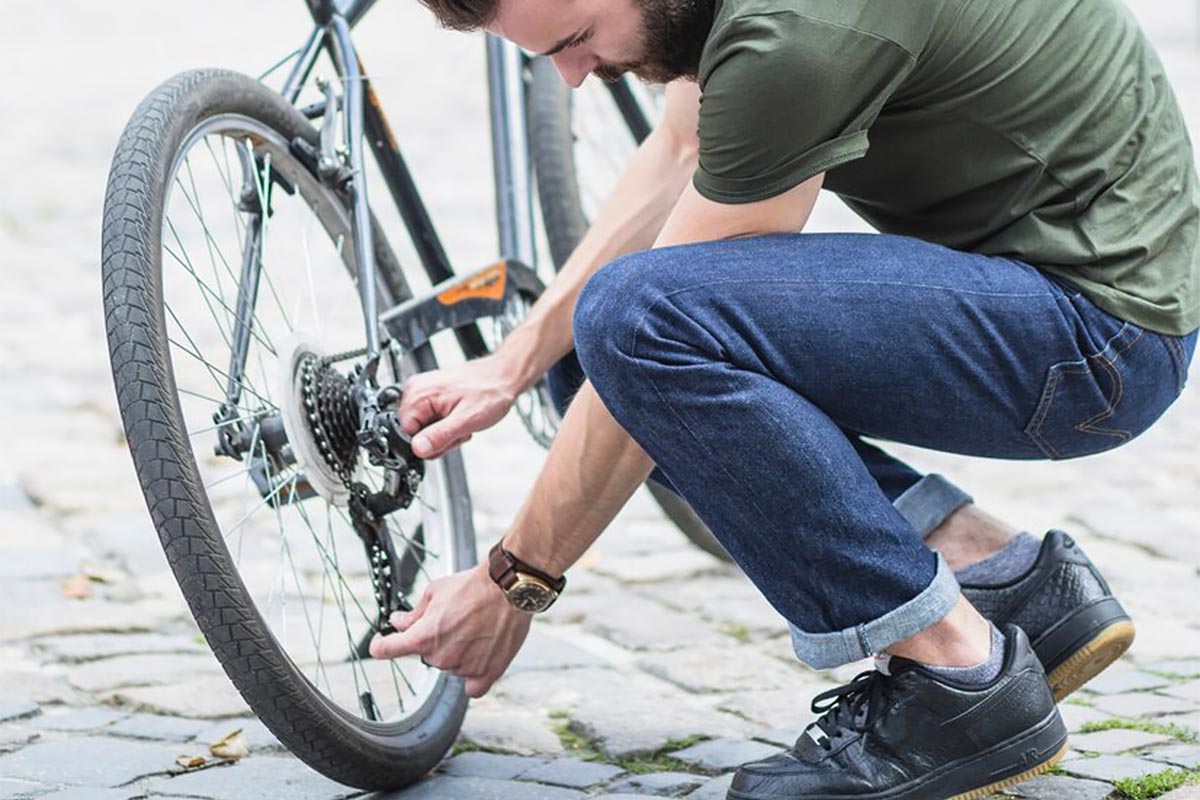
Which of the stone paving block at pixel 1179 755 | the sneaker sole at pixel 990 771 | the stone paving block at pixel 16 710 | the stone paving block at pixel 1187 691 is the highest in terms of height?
the stone paving block at pixel 16 710

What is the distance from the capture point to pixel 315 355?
2334mm

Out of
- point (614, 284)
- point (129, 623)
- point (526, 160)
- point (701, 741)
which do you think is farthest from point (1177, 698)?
point (129, 623)

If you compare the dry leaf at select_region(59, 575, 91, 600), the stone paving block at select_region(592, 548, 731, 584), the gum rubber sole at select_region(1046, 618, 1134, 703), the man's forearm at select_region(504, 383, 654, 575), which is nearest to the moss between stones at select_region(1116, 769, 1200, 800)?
the gum rubber sole at select_region(1046, 618, 1134, 703)

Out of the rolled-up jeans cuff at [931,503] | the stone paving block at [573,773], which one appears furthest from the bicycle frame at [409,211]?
the rolled-up jeans cuff at [931,503]

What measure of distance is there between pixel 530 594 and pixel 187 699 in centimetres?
75

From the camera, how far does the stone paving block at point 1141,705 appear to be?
255 cm

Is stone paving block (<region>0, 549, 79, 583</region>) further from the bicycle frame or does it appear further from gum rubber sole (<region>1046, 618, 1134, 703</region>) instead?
gum rubber sole (<region>1046, 618, 1134, 703</region>)

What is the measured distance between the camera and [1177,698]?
262cm

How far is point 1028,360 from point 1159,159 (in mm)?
312

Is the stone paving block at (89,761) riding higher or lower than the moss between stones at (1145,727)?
higher

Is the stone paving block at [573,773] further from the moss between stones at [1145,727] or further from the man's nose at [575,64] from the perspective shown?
the man's nose at [575,64]

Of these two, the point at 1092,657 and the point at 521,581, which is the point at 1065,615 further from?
the point at 521,581

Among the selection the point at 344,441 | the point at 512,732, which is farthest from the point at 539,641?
the point at 344,441

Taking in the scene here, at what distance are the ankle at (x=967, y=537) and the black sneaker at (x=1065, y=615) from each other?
0.08 m
